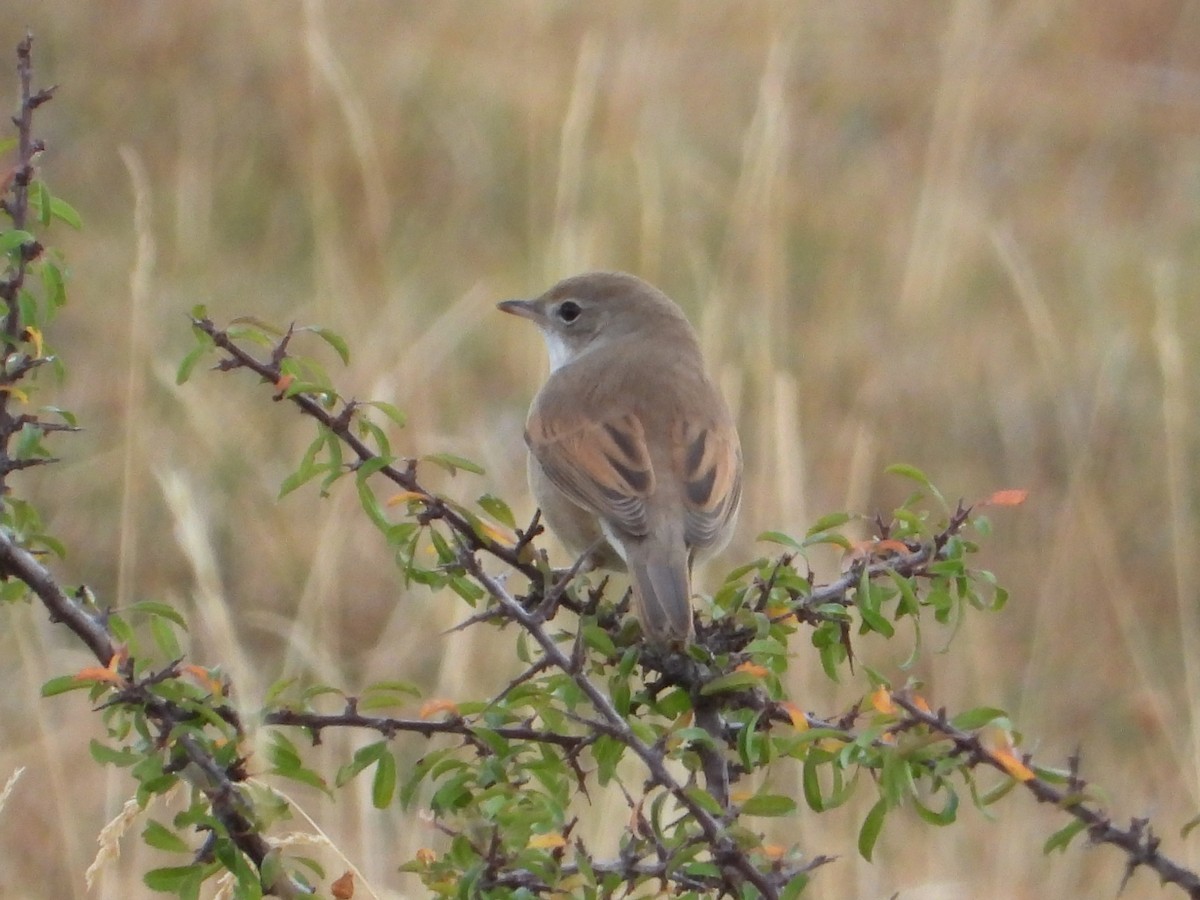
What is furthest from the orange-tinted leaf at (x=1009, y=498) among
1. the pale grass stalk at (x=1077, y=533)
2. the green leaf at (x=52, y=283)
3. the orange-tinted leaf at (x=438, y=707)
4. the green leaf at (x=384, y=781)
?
the pale grass stalk at (x=1077, y=533)

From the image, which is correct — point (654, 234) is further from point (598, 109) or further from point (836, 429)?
point (598, 109)

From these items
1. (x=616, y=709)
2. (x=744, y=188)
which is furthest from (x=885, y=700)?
(x=744, y=188)

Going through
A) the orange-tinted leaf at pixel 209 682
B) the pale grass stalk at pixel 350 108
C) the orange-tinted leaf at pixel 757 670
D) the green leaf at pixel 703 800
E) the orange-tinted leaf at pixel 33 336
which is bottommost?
the green leaf at pixel 703 800

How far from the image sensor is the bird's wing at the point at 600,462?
395cm

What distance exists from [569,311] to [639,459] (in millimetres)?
1265

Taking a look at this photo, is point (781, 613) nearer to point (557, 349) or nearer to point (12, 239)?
point (12, 239)

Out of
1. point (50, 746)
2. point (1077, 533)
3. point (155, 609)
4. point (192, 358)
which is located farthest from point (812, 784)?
point (1077, 533)

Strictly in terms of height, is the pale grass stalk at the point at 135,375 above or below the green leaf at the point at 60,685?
above

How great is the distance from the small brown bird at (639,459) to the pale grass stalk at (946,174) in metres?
2.21

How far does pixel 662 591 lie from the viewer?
332 centimetres

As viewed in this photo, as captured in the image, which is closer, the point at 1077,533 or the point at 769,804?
the point at 769,804

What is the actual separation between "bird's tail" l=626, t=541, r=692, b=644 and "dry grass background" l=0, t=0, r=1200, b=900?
3.31 ft

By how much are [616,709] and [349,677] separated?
139 inches

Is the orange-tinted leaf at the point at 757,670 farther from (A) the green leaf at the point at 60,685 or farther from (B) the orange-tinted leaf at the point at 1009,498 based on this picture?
(A) the green leaf at the point at 60,685
